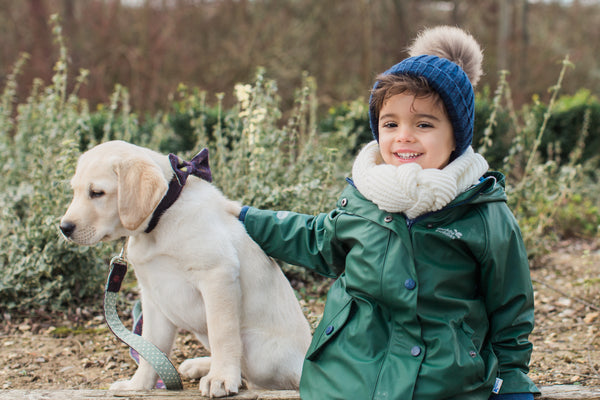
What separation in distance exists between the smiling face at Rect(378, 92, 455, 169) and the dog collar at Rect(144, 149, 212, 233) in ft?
2.67

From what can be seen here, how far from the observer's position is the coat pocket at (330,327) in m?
2.19

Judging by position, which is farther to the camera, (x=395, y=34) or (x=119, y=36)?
(x=119, y=36)

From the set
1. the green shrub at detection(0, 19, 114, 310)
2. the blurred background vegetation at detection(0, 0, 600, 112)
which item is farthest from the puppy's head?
the blurred background vegetation at detection(0, 0, 600, 112)

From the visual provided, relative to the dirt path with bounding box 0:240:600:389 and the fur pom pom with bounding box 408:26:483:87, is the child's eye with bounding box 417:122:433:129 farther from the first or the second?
the dirt path with bounding box 0:240:600:389

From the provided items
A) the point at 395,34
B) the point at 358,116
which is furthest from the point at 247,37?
the point at 358,116

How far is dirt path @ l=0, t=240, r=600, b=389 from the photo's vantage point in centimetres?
287

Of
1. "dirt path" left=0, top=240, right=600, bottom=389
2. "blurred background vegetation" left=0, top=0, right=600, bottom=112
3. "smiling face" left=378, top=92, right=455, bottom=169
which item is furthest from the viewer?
"blurred background vegetation" left=0, top=0, right=600, bottom=112

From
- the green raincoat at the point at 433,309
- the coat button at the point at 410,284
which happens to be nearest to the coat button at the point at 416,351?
the green raincoat at the point at 433,309

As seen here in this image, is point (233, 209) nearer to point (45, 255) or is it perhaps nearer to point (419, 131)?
point (419, 131)

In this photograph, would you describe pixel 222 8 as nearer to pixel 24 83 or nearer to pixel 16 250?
pixel 24 83

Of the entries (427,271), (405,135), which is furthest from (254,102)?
(427,271)

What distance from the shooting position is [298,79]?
14961 mm

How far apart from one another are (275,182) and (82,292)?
1.49 m

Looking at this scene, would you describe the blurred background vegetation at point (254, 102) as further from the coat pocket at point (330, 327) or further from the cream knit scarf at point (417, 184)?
the coat pocket at point (330, 327)
